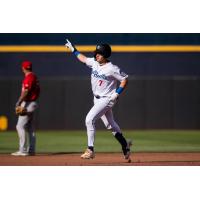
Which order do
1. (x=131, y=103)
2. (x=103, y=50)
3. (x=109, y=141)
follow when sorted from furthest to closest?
1. (x=131, y=103)
2. (x=109, y=141)
3. (x=103, y=50)

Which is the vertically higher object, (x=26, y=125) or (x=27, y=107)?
(x=27, y=107)

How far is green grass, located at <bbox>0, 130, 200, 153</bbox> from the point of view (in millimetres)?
15383

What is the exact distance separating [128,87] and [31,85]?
33.1 feet

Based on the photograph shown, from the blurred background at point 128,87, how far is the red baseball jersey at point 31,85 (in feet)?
30.3

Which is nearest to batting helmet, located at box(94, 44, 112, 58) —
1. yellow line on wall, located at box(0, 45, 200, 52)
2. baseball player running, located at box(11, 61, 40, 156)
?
baseball player running, located at box(11, 61, 40, 156)

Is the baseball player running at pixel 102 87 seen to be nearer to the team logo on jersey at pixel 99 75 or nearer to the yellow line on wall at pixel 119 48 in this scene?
the team logo on jersey at pixel 99 75

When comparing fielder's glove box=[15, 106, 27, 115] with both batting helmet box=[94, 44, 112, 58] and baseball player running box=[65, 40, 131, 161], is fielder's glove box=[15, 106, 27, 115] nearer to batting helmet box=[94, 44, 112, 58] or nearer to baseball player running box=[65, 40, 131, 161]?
baseball player running box=[65, 40, 131, 161]

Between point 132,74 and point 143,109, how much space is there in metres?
1.92

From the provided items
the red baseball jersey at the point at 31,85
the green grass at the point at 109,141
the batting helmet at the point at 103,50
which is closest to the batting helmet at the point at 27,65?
the red baseball jersey at the point at 31,85

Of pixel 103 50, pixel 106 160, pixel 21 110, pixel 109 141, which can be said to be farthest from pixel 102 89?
pixel 109 141

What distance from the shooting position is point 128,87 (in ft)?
75.8

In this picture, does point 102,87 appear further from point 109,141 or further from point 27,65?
point 109,141

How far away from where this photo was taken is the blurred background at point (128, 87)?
2292cm

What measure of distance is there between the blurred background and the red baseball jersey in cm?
924
